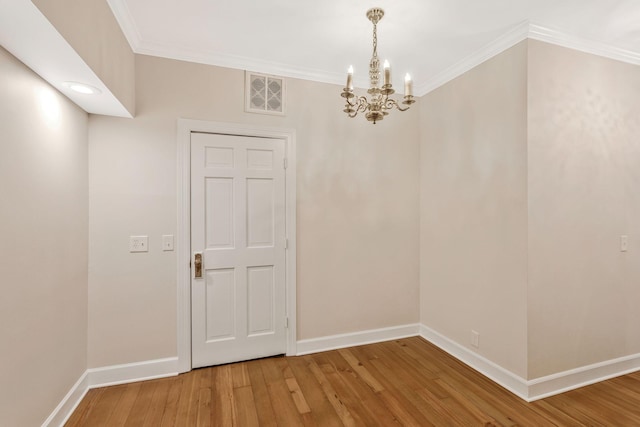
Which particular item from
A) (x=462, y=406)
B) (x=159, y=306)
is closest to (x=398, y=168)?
(x=462, y=406)

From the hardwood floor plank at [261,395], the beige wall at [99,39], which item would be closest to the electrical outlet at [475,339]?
the hardwood floor plank at [261,395]

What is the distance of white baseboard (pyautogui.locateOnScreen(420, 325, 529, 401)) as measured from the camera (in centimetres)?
225

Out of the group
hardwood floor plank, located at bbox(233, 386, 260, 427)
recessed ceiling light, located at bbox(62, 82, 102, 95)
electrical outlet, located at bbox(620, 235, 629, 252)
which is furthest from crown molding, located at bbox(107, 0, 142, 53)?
electrical outlet, located at bbox(620, 235, 629, 252)

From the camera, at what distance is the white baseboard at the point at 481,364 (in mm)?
2254

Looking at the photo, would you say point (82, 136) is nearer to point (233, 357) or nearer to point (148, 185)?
point (148, 185)

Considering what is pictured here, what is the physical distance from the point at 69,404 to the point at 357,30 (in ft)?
10.8

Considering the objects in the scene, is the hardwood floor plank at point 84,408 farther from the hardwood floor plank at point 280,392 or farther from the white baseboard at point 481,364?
the white baseboard at point 481,364

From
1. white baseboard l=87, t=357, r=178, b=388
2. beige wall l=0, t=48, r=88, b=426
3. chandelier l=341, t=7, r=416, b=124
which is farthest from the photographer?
white baseboard l=87, t=357, r=178, b=388

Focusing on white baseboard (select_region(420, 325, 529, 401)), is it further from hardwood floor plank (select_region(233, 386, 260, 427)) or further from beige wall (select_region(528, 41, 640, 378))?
hardwood floor plank (select_region(233, 386, 260, 427))

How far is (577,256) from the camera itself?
237 cm

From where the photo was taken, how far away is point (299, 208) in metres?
2.89

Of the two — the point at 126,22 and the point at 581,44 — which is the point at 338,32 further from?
the point at 581,44

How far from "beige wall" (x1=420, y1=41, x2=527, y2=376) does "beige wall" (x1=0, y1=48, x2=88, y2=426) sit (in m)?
3.08

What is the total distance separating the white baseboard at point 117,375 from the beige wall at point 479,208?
2.55 m
